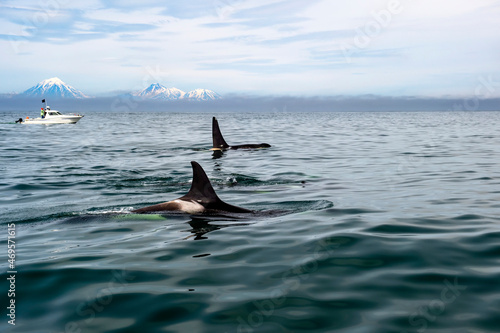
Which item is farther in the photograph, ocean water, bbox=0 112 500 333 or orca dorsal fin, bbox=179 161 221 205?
orca dorsal fin, bbox=179 161 221 205

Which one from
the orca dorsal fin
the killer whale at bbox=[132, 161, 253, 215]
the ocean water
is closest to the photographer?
the ocean water

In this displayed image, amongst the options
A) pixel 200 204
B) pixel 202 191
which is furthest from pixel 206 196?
pixel 200 204

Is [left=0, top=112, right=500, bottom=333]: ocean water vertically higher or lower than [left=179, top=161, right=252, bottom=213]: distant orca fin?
lower

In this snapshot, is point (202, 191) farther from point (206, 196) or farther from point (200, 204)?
point (200, 204)

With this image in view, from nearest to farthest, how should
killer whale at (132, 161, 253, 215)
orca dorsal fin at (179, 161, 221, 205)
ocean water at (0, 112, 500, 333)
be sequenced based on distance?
ocean water at (0, 112, 500, 333), orca dorsal fin at (179, 161, 221, 205), killer whale at (132, 161, 253, 215)

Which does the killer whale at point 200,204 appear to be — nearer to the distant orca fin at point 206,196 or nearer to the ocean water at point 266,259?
the distant orca fin at point 206,196

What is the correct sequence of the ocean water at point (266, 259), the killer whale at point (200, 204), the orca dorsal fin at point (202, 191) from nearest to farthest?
the ocean water at point (266, 259), the orca dorsal fin at point (202, 191), the killer whale at point (200, 204)

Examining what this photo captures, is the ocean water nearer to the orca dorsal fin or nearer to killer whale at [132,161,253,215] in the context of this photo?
killer whale at [132,161,253,215]

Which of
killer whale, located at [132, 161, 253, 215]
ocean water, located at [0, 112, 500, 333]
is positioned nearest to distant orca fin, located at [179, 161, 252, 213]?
killer whale, located at [132, 161, 253, 215]

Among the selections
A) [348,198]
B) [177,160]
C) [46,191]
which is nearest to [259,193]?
[348,198]

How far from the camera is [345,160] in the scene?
22.5 meters

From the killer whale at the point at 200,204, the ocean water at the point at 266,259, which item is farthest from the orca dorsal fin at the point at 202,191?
the ocean water at the point at 266,259

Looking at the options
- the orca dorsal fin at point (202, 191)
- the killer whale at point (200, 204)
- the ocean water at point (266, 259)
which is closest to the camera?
the ocean water at point (266, 259)

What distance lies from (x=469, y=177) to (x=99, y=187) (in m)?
12.4
